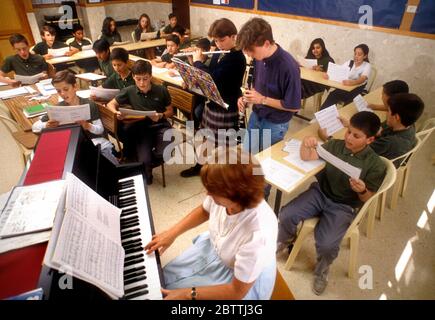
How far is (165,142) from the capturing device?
274cm

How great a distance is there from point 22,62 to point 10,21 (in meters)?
3.37

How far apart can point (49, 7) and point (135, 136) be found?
649cm

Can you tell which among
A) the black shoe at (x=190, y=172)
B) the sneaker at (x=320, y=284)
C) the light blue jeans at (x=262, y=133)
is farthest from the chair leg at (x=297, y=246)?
the black shoe at (x=190, y=172)

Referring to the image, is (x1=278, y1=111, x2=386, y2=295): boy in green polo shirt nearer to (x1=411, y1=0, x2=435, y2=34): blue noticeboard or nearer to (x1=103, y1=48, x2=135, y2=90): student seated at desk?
(x1=103, y1=48, x2=135, y2=90): student seated at desk

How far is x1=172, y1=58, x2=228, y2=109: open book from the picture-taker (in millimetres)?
2352

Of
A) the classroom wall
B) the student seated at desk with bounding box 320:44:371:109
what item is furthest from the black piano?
the classroom wall

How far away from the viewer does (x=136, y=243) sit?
1356mm

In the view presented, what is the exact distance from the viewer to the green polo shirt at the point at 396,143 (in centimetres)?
214

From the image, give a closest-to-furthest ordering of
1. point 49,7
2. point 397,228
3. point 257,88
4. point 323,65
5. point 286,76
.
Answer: point 286,76 → point 257,88 → point 397,228 → point 323,65 → point 49,7

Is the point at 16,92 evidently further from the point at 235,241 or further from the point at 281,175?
the point at 235,241

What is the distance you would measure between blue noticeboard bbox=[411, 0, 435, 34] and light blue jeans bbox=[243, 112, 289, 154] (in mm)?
3119

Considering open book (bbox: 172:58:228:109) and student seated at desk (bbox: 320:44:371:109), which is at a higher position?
open book (bbox: 172:58:228:109)

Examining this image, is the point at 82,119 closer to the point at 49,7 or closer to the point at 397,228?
the point at 397,228

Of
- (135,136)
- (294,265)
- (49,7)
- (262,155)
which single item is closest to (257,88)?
Result: (262,155)
